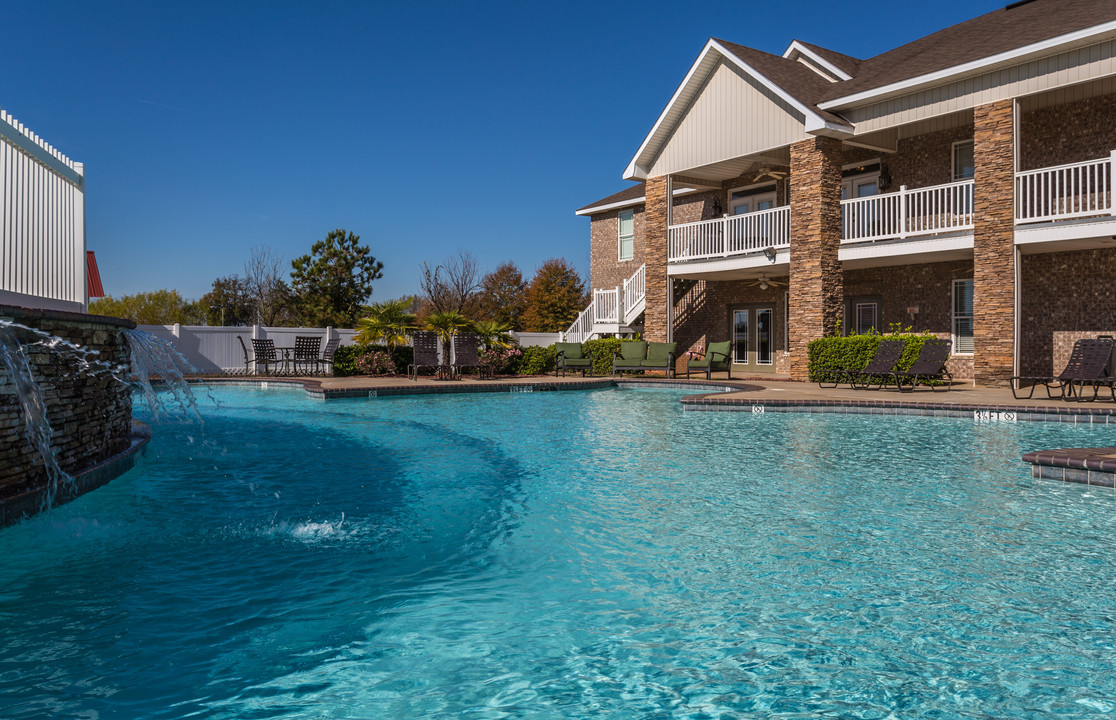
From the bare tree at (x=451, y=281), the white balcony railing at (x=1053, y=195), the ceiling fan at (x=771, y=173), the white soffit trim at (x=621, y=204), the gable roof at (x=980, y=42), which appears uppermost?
the gable roof at (x=980, y=42)

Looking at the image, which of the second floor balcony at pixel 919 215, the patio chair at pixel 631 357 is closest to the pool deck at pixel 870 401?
the patio chair at pixel 631 357

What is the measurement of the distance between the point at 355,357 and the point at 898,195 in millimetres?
13914

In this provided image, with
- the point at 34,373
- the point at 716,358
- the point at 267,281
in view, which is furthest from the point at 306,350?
the point at 267,281

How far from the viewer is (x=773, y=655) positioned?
298 centimetres

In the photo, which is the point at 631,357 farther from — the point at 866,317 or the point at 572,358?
the point at 866,317

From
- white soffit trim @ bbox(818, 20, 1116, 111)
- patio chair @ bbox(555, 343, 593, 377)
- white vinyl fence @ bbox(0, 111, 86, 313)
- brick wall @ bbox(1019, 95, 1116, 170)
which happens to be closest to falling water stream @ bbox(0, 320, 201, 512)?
white vinyl fence @ bbox(0, 111, 86, 313)

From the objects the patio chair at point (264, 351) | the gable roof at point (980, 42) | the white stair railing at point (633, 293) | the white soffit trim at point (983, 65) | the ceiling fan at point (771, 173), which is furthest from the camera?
the white stair railing at point (633, 293)

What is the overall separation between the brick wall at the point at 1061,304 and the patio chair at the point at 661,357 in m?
7.70

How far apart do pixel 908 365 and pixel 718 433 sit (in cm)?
695

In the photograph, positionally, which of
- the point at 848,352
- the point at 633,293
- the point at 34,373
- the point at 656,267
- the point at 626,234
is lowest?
the point at 34,373

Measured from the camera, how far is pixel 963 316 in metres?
16.8

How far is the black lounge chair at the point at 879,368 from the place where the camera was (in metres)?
14.0

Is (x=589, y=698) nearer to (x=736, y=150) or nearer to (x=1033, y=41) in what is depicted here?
(x=1033, y=41)

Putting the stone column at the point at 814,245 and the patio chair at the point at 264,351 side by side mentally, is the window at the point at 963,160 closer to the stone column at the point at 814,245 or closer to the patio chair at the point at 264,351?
the stone column at the point at 814,245
